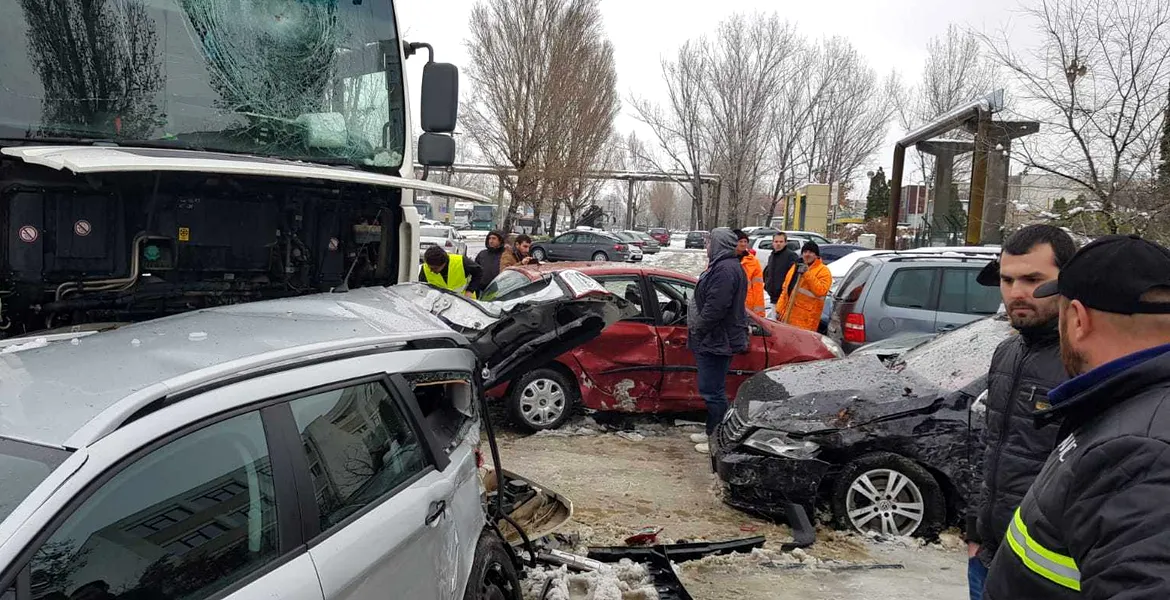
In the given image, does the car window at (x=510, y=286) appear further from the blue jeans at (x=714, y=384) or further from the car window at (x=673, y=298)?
the blue jeans at (x=714, y=384)

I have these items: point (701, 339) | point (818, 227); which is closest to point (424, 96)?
point (701, 339)

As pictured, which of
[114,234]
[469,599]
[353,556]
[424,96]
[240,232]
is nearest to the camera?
[353,556]

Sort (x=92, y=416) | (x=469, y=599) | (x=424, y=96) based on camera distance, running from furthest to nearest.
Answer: (x=424, y=96), (x=469, y=599), (x=92, y=416)

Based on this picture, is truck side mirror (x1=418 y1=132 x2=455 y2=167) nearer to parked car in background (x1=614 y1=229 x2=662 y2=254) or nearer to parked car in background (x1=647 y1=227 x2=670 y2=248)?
parked car in background (x1=614 y1=229 x2=662 y2=254)

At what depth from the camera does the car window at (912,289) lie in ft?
30.1

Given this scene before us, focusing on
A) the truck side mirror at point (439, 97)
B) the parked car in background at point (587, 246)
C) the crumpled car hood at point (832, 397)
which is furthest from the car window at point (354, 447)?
the parked car in background at point (587, 246)

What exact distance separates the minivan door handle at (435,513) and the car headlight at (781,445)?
9.87 ft

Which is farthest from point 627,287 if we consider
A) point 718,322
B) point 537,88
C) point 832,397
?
point 537,88

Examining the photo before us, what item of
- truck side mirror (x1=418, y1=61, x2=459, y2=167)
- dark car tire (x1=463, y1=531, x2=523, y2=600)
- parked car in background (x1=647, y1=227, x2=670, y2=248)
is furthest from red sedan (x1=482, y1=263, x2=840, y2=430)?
parked car in background (x1=647, y1=227, x2=670, y2=248)

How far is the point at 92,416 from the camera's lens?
5.99 feet

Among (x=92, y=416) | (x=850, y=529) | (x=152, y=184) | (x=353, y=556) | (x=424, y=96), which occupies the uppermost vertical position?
(x=424, y=96)

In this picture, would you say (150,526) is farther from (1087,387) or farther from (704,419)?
(704,419)

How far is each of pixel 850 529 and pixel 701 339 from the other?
2148 millimetres

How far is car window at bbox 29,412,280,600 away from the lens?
5.49ft
